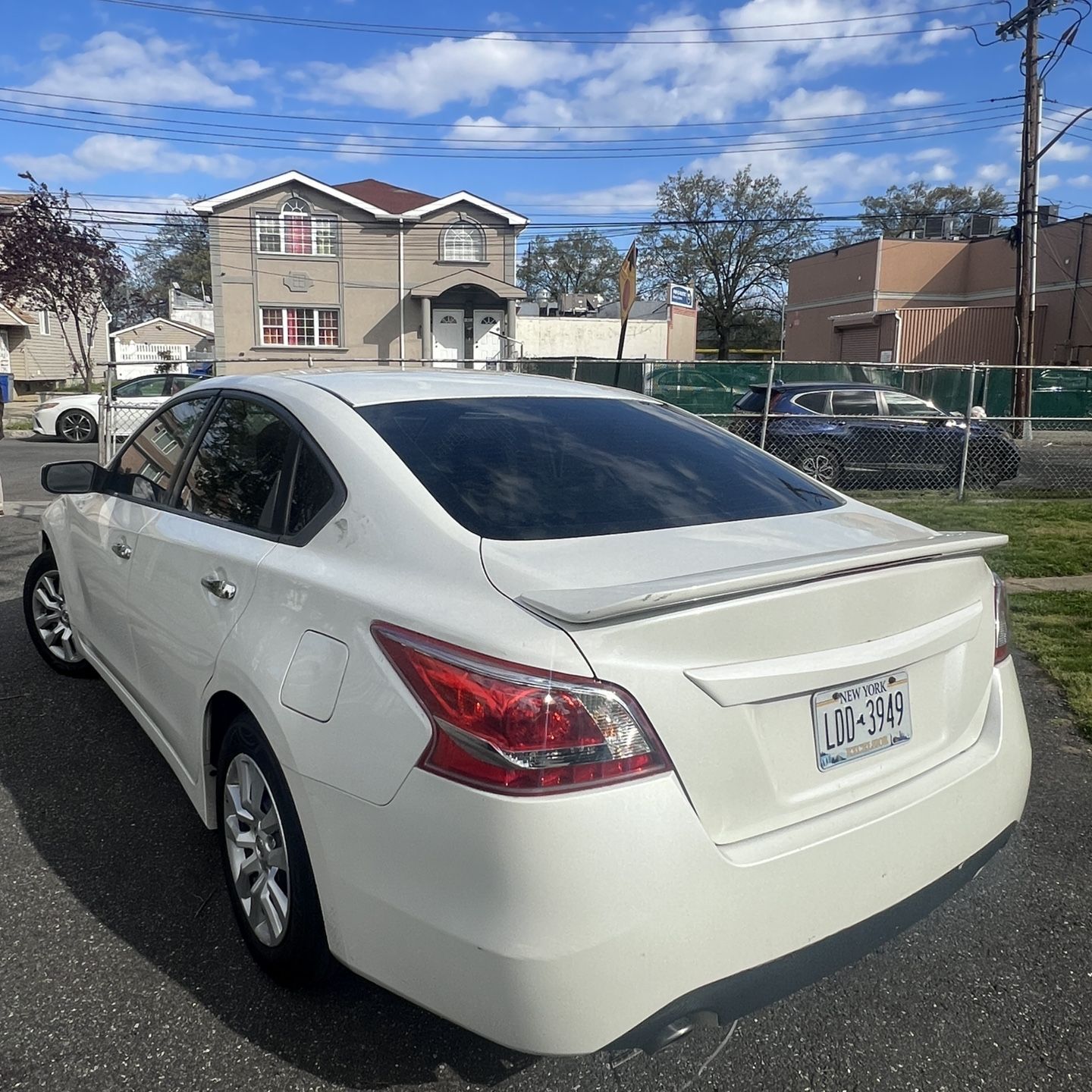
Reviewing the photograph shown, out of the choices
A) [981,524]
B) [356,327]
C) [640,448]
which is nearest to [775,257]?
[356,327]

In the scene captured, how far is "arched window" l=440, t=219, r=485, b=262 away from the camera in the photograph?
3397 centimetres

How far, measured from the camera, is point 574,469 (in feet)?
8.65

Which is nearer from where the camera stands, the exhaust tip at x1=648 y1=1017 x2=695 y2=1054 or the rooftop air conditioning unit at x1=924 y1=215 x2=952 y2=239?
the exhaust tip at x1=648 y1=1017 x2=695 y2=1054

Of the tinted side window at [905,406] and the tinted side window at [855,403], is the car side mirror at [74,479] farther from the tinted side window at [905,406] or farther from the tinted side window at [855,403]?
the tinted side window at [905,406]

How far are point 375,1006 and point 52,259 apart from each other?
3310 cm

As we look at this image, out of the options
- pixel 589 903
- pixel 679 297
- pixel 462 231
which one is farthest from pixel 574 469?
pixel 679 297

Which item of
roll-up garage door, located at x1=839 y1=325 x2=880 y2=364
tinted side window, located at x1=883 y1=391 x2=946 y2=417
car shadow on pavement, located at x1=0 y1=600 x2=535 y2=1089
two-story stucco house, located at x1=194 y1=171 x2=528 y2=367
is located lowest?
car shadow on pavement, located at x1=0 y1=600 x2=535 y2=1089

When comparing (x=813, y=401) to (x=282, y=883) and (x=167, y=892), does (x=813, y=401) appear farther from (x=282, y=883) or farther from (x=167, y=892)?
(x=282, y=883)

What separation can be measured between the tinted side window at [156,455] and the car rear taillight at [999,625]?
2639mm

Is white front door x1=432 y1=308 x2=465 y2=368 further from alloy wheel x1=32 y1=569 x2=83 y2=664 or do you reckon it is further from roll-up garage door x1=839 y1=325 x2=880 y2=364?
alloy wheel x1=32 y1=569 x2=83 y2=664

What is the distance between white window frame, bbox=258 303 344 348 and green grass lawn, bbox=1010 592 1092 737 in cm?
3037

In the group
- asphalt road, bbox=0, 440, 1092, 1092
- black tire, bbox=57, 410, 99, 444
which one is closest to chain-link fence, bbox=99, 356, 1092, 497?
black tire, bbox=57, 410, 99, 444

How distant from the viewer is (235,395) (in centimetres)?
317

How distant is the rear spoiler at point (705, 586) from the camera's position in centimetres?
182
